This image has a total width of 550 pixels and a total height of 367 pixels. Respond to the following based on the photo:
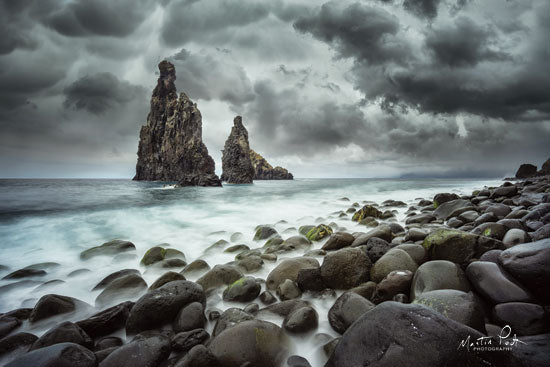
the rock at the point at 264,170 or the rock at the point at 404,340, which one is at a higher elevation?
the rock at the point at 264,170

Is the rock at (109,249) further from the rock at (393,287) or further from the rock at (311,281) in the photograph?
the rock at (393,287)

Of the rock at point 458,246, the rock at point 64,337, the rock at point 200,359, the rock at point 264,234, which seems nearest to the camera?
the rock at point 200,359

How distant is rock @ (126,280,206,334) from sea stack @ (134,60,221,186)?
67417mm

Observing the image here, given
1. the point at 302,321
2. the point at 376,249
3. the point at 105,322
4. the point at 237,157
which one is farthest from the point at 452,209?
the point at 237,157

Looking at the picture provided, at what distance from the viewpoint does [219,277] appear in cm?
394

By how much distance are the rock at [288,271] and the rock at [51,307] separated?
301 cm

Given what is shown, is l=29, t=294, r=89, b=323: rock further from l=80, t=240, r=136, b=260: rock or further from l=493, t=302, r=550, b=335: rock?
l=493, t=302, r=550, b=335: rock

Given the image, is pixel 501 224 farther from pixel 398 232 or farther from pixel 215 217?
pixel 215 217

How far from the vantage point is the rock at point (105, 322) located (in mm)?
2721

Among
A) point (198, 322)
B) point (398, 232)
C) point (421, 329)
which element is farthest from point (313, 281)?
point (398, 232)

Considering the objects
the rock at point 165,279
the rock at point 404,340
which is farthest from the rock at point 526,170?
the rock at point 165,279

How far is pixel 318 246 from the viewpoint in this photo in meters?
5.81

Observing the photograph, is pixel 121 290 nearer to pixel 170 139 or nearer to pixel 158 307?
pixel 158 307

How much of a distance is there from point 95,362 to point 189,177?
5190cm
